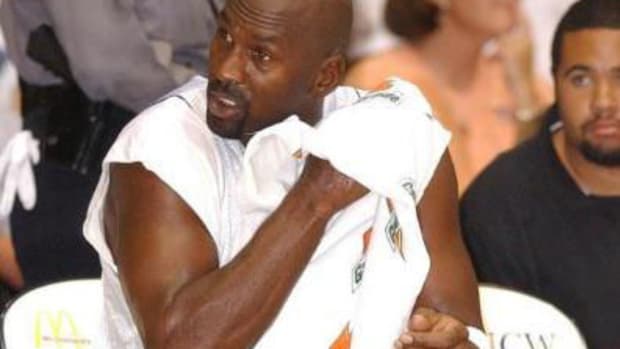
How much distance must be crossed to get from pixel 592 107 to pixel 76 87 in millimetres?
1057

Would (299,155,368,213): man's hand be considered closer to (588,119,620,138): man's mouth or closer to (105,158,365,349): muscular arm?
(105,158,365,349): muscular arm

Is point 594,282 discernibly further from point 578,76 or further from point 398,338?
point 398,338

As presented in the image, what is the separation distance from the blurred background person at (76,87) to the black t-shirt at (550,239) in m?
0.68

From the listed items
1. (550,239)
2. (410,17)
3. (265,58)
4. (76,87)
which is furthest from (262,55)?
(410,17)

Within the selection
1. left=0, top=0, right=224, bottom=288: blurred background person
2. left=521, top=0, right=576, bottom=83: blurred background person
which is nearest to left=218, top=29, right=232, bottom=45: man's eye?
left=0, top=0, right=224, bottom=288: blurred background person

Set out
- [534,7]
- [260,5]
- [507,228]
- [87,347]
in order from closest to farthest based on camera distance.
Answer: [260,5], [87,347], [507,228], [534,7]

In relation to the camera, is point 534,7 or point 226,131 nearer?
point 226,131

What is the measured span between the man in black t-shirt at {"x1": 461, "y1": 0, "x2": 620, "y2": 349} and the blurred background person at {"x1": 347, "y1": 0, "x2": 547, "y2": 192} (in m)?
0.65

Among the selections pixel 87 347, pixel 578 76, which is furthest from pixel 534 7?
pixel 87 347

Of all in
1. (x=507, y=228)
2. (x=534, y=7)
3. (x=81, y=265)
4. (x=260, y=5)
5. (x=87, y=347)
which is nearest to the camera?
(x=260, y=5)

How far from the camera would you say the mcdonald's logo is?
Answer: 107 inches

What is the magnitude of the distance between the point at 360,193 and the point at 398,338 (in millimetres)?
212

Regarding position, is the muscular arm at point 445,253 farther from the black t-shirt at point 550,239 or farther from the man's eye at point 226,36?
the black t-shirt at point 550,239

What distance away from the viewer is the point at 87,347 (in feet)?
9.02
